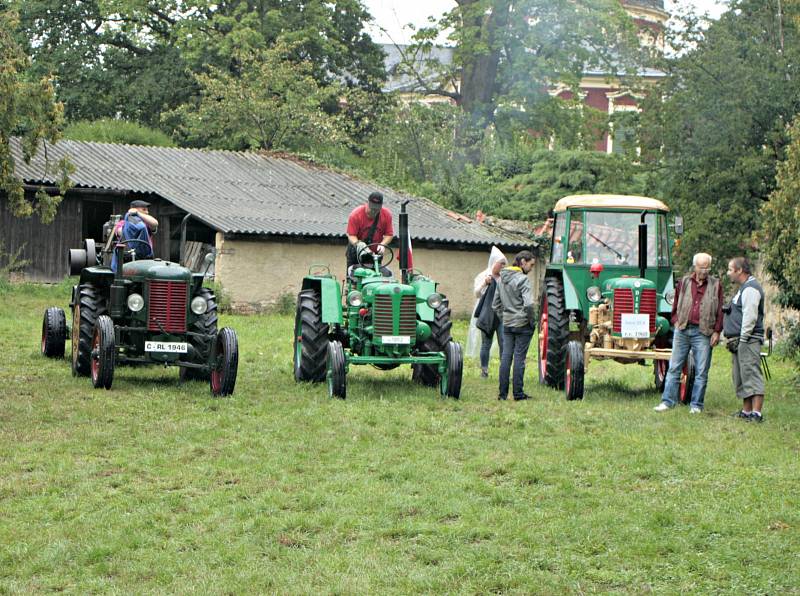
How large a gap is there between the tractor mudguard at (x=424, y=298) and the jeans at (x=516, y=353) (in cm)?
87

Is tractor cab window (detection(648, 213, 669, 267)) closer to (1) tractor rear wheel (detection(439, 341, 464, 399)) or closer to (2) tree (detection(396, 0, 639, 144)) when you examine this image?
(1) tractor rear wheel (detection(439, 341, 464, 399))

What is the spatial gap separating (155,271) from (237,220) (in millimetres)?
13486

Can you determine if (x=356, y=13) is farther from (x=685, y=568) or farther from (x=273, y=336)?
(x=685, y=568)

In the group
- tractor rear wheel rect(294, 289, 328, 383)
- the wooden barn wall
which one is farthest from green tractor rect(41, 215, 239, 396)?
the wooden barn wall

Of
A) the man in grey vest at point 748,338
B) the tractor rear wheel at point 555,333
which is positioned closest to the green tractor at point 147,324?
the tractor rear wheel at point 555,333

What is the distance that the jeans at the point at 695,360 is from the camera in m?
12.8

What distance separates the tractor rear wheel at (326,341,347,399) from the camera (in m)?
13.0

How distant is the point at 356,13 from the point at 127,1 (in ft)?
28.1

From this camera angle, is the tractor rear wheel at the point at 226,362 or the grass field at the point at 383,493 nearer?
the grass field at the point at 383,493

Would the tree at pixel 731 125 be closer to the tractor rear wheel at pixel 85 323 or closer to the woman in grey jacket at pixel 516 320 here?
the woman in grey jacket at pixel 516 320

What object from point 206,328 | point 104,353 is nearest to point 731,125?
point 206,328

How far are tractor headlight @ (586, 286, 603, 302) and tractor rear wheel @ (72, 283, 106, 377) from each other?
18.5 feet

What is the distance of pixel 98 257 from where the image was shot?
50.4 ft

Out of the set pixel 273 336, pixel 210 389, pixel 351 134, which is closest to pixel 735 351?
pixel 210 389
